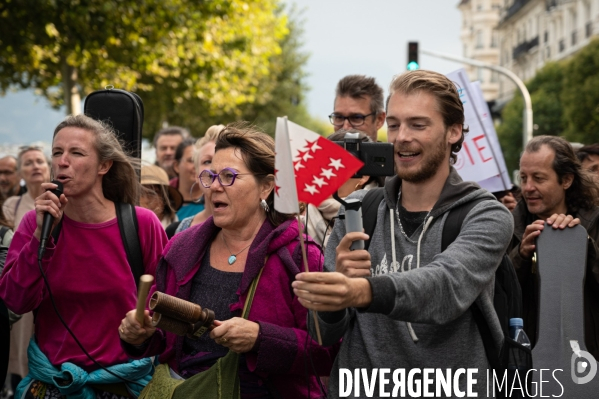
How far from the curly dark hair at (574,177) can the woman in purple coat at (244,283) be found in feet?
7.05

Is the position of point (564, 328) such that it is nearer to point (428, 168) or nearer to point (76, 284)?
point (428, 168)

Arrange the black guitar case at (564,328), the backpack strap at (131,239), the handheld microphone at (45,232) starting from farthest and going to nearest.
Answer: the black guitar case at (564,328), the backpack strap at (131,239), the handheld microphone at (45,232)

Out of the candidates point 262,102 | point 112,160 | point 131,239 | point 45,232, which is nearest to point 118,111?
point 112,160

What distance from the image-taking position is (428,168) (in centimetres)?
350

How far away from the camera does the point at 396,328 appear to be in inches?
134

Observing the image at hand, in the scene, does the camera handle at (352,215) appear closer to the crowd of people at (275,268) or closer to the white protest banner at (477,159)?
the crowd of people at (275,268)

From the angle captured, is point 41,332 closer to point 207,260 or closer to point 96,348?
point 96,348

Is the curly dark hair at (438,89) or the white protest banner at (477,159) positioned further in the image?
the white protest banner at (477,159)

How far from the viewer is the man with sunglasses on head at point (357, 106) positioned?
21.6ft

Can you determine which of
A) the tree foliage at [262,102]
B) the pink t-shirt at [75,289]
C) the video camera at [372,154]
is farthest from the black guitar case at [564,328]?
the tree foliage at [262,102]

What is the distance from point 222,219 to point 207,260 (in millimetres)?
219

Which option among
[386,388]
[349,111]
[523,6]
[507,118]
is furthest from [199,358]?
[523,6]

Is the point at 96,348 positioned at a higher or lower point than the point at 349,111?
lower

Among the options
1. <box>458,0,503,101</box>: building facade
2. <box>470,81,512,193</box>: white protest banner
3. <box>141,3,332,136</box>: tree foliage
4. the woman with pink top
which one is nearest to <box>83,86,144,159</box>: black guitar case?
the woman with pink top
